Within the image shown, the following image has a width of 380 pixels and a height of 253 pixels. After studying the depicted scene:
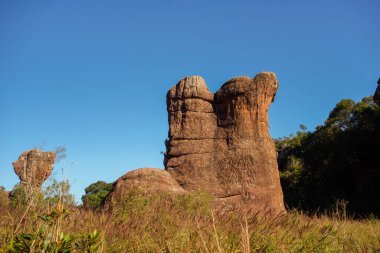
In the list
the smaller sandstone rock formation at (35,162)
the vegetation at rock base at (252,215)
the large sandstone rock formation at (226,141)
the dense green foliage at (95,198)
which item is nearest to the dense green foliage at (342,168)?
the vegetation at rock base at (252,215)

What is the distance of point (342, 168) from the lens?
29.0m

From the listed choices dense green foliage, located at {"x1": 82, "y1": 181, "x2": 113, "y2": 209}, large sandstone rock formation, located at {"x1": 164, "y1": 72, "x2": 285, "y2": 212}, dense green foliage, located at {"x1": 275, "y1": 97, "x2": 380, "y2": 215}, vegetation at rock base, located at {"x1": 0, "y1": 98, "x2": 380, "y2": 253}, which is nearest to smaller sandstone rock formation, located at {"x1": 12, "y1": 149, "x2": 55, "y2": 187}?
vegetation at rock base, located at {"x1": 0, "y1": 98, "x2": 380, "y2": 253}

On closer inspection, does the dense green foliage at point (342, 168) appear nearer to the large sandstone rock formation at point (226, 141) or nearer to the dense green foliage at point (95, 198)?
the large sandstone rock formation at point (226, 141)

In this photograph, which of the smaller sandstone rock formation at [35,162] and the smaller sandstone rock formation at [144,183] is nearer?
the smaller sandstone rock formation at [144,183]

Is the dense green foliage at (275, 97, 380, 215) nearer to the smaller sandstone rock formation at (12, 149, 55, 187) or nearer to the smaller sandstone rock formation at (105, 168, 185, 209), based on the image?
the smaller sandstone rock formation at (105, 168, 185, 209)

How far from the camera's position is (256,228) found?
6223mm

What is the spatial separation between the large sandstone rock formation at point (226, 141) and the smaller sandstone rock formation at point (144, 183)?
256cm

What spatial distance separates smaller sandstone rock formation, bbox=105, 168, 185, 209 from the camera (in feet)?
47.2

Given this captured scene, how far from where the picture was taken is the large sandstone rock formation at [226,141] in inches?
697

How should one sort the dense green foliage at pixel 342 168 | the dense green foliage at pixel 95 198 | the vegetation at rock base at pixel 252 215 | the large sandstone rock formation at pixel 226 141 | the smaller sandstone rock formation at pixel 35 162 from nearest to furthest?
the vegetation at rock base at pixel 252 215, the dense green foliage at pixel 95 198, the large sandstone rock formation at pixel 226 141, the dense green foliage at pixel 342 168, the smaller sandstone rock formation at pixel 35 162

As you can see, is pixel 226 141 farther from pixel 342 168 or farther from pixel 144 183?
pixel 342 168

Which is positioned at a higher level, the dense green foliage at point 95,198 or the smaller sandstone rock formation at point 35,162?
the smaller sandstone rock formation at point 35,162

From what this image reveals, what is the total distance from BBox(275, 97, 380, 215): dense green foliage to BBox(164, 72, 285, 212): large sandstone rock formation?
1032 cm

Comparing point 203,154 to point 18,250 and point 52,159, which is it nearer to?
point 18,250
